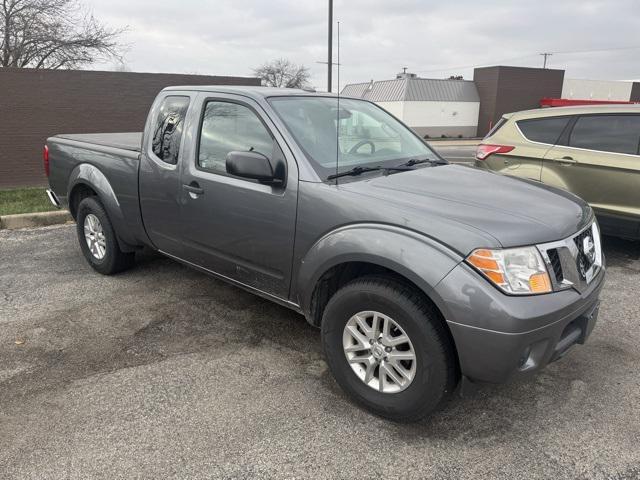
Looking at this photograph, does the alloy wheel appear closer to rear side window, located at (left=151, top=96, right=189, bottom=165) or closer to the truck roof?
the truck roof

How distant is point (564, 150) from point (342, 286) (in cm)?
395

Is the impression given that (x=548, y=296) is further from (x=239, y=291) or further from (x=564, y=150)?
(x=564, y=150)

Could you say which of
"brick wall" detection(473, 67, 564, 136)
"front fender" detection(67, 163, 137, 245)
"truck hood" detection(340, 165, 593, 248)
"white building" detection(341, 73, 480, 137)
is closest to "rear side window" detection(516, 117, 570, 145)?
"truck hood" detection(340, 165, 593, 248)

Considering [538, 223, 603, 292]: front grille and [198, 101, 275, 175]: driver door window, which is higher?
[198, 101, 275, 175]: driver door window

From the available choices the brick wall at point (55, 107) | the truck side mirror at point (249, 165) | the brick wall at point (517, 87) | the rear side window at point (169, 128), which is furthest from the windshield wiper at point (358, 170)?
the brick wall at point (517, 87)

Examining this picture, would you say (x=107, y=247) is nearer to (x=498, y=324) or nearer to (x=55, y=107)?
(x=498, y=324)

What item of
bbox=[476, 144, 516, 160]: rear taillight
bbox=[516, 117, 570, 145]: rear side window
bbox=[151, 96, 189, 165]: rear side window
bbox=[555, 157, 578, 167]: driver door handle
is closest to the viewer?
bbox=[151, 96, 189, 165]: rear side window

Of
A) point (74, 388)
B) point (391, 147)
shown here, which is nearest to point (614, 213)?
point (391, 147)

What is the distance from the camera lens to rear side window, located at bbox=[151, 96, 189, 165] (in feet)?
12.9

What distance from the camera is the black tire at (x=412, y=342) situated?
251 cm

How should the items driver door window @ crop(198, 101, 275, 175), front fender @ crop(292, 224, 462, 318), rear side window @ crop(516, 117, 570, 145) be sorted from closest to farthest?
1. front fender @ crop(292, 224, 462, 318)
2. driver door window @ crop(198, 101, 275, 175)
3. rear side window @ crop(516, 117, 570, 145)

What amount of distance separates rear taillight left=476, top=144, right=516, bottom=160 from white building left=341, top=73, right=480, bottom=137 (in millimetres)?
39775

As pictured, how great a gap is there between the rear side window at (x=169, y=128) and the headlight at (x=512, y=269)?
98.4 inches

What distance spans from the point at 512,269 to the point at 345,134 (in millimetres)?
1625
